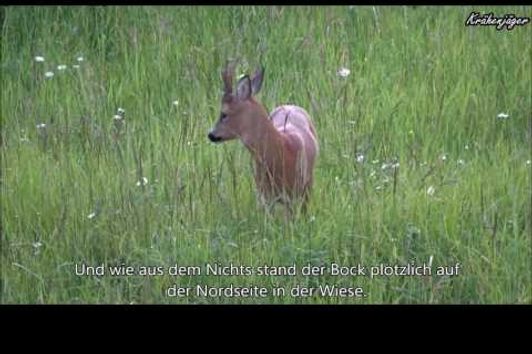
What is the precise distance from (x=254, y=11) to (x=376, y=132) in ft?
2.58

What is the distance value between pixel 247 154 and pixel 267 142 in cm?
11

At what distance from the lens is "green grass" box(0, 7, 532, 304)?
5.34 metres

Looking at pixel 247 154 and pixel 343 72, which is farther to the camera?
Answer: pixel 343 72

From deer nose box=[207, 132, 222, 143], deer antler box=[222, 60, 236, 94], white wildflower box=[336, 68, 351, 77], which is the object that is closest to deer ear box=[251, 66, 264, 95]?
deer antler box=[222, 60, 236, 94]

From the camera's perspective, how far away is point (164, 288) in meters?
5.29

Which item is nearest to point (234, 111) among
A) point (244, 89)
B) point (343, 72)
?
point (244, 89)

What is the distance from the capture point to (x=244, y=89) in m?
5.54

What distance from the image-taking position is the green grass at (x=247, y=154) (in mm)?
5336

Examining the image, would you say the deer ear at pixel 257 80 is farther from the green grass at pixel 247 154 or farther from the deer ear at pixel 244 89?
the green grass at pixel 247 154

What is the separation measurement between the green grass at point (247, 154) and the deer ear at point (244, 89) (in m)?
0.20

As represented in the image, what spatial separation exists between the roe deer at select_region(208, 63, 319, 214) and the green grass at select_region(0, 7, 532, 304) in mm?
59

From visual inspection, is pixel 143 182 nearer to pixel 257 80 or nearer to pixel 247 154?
pixel 247 154

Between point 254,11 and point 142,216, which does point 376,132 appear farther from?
point 142,216

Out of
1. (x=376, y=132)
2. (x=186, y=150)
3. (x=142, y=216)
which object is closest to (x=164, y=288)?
(x=142, y=216)
